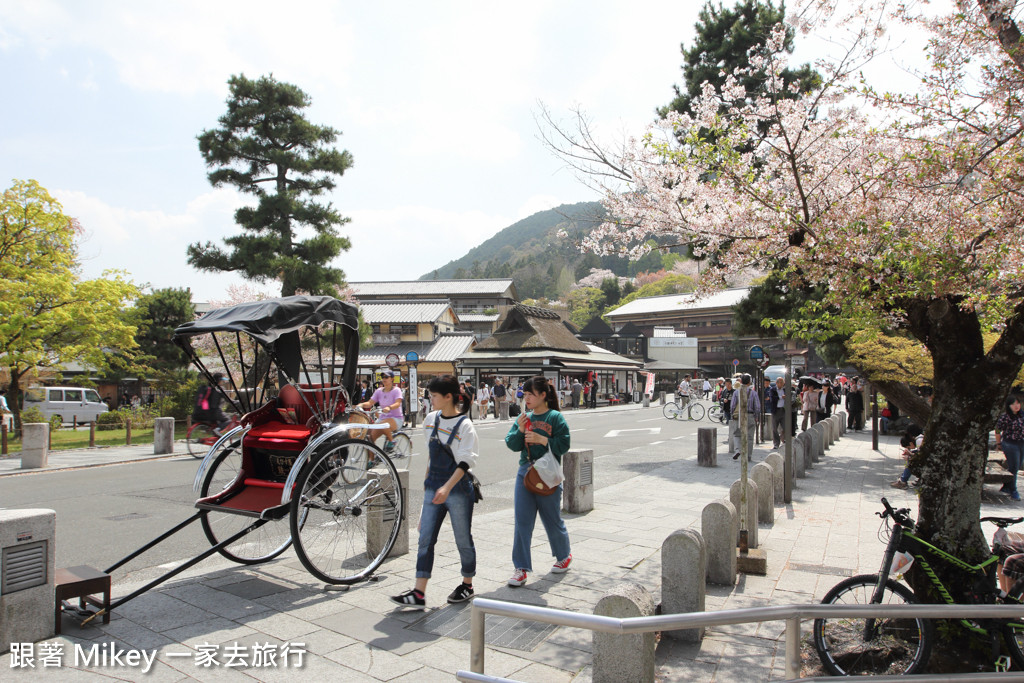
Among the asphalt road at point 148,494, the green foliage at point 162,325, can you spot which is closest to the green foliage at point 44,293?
the asphalt road at point 148,494

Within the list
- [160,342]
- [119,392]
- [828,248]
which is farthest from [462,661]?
[119,392]

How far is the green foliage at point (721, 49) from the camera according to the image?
1512 cm

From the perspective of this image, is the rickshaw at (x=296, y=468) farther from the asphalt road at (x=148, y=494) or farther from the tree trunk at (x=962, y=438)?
the tree trunk at (x=962, y=438)

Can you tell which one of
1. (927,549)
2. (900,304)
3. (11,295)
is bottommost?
(927,549)

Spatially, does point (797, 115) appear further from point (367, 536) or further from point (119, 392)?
point (119, 392)

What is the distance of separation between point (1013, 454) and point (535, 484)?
900cm

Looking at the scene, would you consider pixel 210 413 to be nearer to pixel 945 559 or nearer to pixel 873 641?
pixel 873 641

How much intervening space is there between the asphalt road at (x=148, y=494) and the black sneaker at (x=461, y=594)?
9.17 ft

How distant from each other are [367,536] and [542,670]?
8.33 feet

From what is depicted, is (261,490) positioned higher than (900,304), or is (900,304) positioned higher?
(900,304)

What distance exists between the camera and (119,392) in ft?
131

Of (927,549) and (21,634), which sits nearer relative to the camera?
(21,634)

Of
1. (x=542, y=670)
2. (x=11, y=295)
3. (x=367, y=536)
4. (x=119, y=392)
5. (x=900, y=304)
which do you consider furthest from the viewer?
(x=119, y=392)

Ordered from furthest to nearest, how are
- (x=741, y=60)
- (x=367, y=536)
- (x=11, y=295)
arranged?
(x=11, y=295) < (x=741, y=60) < (x=367, y=536)
